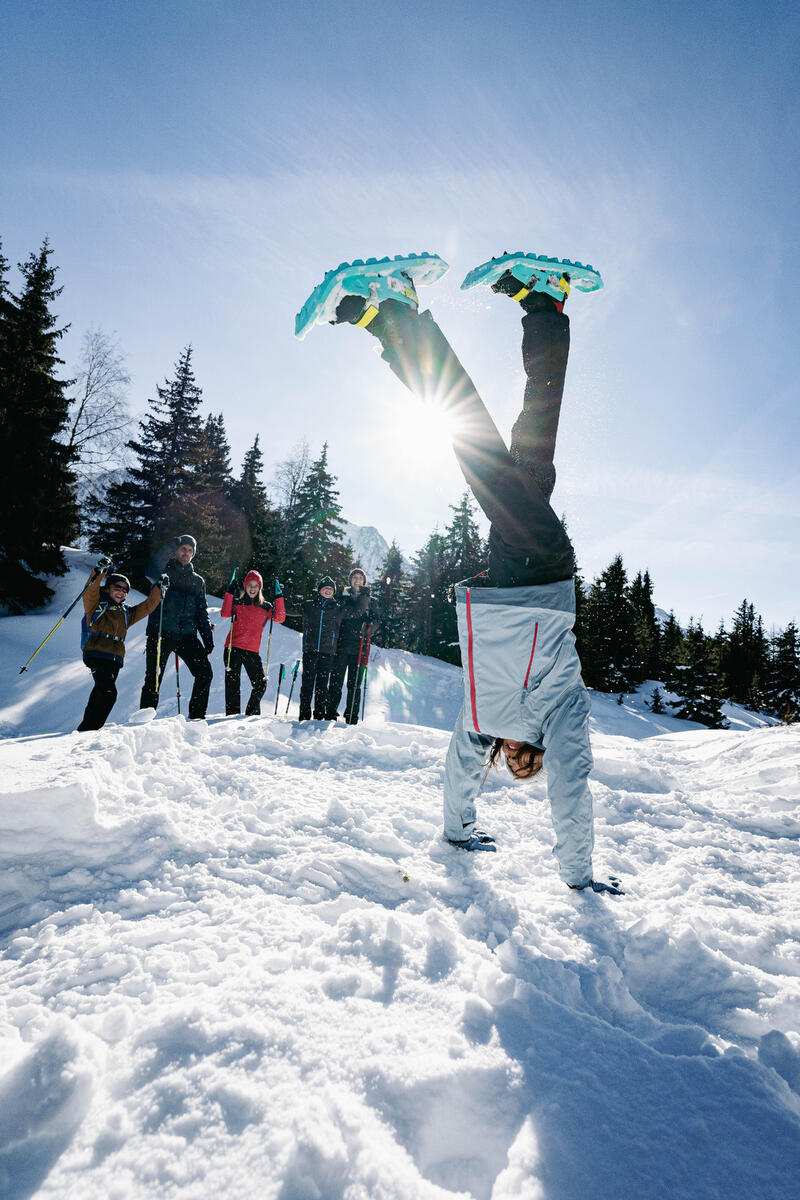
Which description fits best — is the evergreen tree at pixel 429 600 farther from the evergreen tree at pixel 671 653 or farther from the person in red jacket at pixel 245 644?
the person in red jacket at pixel 245 644

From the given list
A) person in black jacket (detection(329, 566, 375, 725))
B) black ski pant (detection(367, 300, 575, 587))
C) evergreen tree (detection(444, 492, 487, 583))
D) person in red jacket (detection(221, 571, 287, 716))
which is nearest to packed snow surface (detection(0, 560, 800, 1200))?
black ski pant (detection(367, 300, 575, 587))

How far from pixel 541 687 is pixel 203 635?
570 cm

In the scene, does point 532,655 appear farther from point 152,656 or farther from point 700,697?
point 700,697

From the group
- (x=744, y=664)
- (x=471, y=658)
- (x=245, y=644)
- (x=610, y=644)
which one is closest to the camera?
(x=471, y=658)

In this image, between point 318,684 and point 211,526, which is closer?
point 318,684

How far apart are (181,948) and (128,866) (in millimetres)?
656

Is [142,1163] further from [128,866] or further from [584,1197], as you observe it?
[128,866]

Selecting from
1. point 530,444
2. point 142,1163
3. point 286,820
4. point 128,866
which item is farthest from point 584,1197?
point 530,444

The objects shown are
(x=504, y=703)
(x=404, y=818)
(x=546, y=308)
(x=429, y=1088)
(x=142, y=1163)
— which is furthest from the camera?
(x=404, y=818)

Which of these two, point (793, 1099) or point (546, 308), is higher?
point (546, 308)

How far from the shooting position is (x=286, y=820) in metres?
2.67

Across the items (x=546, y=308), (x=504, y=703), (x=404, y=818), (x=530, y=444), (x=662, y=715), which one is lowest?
(x=662, y=715)

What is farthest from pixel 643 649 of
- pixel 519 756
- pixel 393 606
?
pixel 519 756

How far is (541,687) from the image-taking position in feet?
7.66
